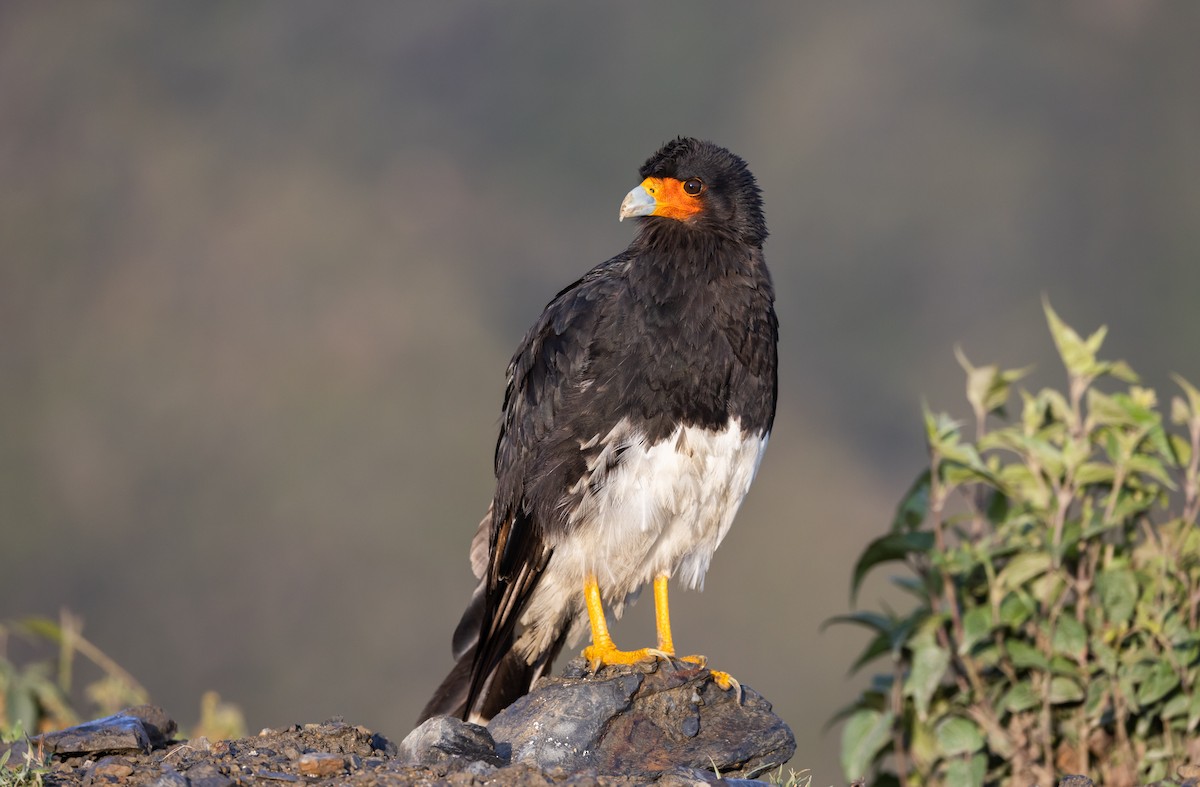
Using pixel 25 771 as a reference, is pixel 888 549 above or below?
above

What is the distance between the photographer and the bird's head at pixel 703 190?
5.20m

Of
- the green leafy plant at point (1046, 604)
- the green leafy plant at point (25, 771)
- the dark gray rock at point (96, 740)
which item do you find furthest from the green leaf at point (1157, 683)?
the green leafy plant at point (25, 771)

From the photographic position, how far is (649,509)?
15.8ft

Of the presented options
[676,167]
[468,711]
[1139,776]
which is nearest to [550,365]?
[676,167]

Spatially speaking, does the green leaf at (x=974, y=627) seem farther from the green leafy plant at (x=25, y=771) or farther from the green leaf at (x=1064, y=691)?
the green leafy plant at (x=25, y=771)

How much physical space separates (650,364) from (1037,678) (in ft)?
7.55

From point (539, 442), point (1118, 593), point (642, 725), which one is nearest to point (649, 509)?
point (539, 442)

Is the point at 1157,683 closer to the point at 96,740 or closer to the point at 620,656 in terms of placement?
the point at 620,656

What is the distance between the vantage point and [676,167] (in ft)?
17.2

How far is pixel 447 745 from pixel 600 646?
39.8 inches

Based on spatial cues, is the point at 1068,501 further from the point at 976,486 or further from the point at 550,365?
the point at 550,365

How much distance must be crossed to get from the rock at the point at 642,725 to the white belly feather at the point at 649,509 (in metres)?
0.44

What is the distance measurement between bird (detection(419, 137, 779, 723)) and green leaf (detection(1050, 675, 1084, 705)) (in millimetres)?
1602

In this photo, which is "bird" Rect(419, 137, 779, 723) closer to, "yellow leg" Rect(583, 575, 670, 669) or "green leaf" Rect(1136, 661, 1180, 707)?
"yellow leg" Rect(583, 575, 670, 669)
